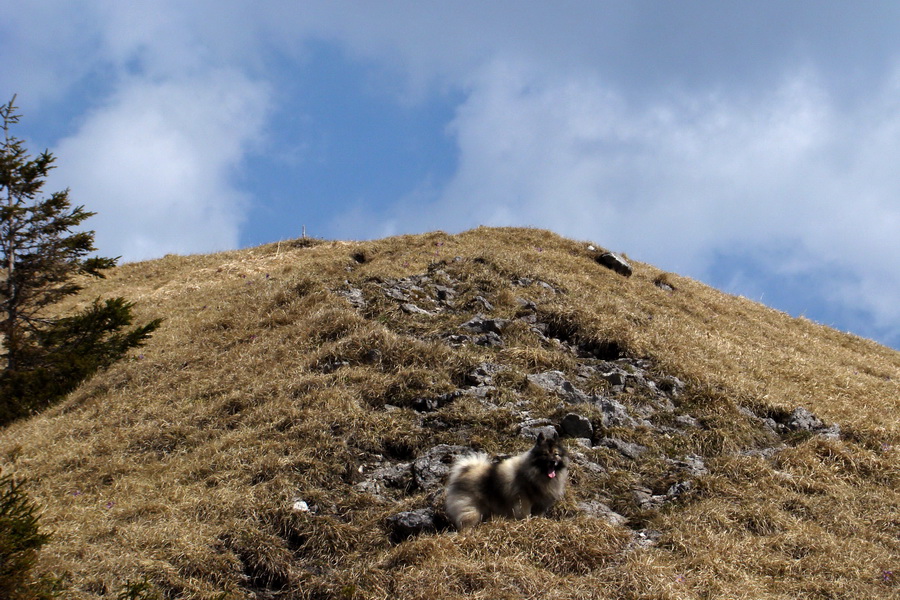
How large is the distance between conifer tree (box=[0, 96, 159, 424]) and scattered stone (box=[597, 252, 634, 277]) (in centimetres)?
1272

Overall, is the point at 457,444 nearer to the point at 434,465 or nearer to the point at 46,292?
the point at 434,465

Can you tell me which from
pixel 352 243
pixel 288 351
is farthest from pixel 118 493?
pixel 352 243

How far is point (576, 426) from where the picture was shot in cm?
1105

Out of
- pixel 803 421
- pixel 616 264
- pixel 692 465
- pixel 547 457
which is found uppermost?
pixel 616 264

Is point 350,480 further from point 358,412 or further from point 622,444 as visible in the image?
point 622,444

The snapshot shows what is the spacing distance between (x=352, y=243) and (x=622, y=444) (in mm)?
14612

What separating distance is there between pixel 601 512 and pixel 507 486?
62.5 inches

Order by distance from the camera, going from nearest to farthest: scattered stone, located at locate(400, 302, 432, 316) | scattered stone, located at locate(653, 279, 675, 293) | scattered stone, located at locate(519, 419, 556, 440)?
scattered stone, located at locate(519, 419, 556, 440) < scattered stone, located at locate(400, 302, 432, 316) < scattered stone, located at locate(653, 279, 675, 293)

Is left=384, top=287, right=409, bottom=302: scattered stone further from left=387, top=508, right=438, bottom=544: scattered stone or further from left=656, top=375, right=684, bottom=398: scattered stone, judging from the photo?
left=387, top=508, right=438, bottom=544: scattered stone

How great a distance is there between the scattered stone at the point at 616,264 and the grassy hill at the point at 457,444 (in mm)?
1456

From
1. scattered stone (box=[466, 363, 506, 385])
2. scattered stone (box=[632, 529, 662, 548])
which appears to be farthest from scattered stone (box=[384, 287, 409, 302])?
scattered stone (box=[632, 529, 662, 548])

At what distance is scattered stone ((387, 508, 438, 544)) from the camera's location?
862 centimetres

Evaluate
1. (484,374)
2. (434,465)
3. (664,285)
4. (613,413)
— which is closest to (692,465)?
(613,413)

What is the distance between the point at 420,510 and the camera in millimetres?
A: 8914
